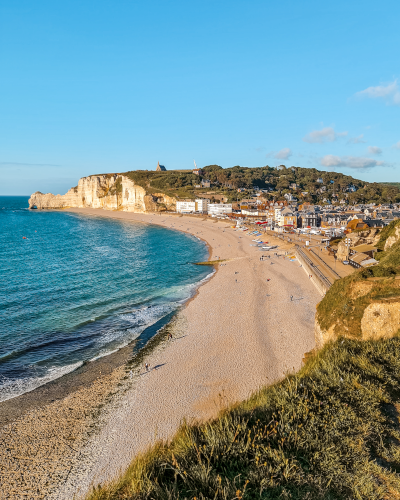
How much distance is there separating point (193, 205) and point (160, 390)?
95937mm

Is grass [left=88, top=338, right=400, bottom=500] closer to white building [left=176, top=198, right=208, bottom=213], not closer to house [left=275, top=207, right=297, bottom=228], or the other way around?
house [left=275, top=207, right=297, bottom=228]

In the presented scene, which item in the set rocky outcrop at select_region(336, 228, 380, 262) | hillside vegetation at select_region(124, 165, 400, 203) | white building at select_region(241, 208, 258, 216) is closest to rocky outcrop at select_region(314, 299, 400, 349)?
rocky outcrop at select_region(336, 228, 380, 262)

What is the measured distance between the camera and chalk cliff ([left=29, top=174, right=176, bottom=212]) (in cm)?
11856

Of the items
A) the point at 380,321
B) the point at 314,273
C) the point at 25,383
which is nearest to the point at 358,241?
the point at 314,273

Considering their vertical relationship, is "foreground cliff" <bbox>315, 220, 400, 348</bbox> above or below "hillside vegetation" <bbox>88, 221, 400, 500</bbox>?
above

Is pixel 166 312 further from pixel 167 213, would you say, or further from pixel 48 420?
pixel 167 213

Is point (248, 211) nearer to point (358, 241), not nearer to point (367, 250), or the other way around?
point (358, 241)

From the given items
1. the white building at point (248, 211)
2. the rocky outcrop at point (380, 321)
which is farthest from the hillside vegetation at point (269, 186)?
the rocky outcrop at point (380, 321)

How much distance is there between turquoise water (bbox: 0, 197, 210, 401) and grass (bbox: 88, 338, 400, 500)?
1350 centimetres

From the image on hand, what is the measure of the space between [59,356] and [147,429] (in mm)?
9553

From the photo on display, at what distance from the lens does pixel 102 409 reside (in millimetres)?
15430

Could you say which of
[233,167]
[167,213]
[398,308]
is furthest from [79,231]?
[233,167]

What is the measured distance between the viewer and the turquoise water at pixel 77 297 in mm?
20281

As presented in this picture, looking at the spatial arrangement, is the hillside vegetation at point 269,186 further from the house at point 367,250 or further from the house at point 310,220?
the house at point 367,250
